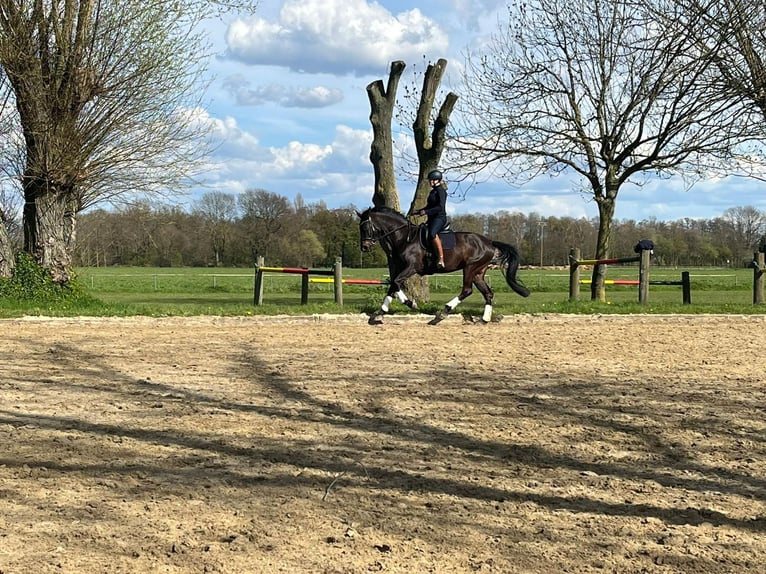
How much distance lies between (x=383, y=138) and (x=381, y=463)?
15.5 meters

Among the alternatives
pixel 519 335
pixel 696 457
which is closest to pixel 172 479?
pixel 696 457

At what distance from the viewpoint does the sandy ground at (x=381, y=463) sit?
149 inches

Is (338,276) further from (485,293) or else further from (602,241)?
(602,241)

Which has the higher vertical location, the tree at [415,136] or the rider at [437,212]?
the tree at [415,136]

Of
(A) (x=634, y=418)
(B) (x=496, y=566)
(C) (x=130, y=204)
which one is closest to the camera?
(B) (x=496, y=566)

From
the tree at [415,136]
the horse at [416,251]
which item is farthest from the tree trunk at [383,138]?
the horse at [416,251]

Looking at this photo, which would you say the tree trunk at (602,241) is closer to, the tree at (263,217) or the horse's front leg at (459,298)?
the horse's front leg at (459,298)

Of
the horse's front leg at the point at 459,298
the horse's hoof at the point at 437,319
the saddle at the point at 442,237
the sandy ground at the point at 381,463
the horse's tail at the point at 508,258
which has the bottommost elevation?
the sandy ground at the point at 381,463

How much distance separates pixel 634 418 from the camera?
6766 mm

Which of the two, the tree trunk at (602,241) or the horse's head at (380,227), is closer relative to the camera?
the horse's head at (380,227)

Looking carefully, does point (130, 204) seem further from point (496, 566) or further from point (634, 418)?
Answer: point (496, 566)

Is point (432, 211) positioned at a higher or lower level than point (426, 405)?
higher

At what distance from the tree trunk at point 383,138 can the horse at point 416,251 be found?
4.35m

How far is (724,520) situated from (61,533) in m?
3.30
